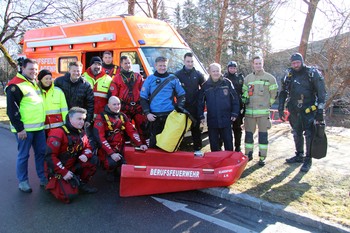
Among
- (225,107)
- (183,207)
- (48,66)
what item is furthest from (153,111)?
(48,66)

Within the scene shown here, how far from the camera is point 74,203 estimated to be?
13.3ft

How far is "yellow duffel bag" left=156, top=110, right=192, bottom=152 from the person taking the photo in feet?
15.1

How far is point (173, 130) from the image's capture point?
460cm

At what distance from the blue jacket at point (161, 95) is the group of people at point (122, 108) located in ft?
0.05

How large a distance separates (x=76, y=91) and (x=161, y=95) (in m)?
1.42

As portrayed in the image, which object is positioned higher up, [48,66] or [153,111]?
[48,66]

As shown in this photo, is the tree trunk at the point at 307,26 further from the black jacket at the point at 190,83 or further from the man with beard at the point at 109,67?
the man with beard at the point at 109,67

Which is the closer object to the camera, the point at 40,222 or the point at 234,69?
the point at 40,222

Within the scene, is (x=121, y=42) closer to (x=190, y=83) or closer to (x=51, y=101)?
(x=190, y=83)

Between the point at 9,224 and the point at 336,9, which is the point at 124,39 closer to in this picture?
the point at 9,224

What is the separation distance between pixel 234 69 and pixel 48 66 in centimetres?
566

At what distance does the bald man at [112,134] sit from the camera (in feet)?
15.2

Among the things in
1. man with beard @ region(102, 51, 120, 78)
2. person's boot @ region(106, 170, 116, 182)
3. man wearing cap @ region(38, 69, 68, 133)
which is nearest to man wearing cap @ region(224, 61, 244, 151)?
man with beard @ region(102, 51, 120, 78)

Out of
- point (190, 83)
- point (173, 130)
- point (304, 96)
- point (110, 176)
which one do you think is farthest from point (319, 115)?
point (110, 176)
